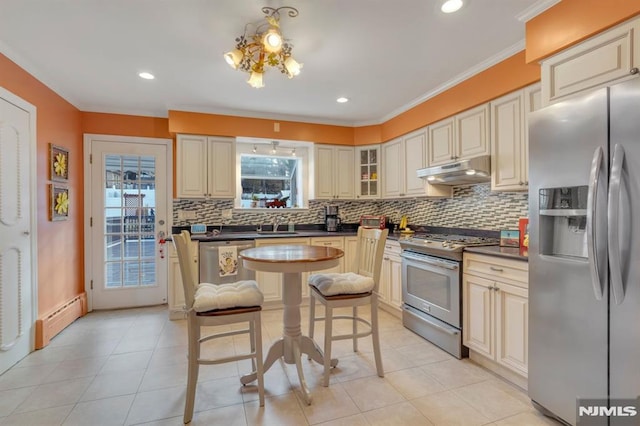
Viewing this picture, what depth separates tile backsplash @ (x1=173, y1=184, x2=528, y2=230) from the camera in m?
2.84

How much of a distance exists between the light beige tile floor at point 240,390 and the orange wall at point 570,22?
7.20 ft

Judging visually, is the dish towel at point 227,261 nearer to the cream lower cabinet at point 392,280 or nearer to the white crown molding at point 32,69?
the cream lower cabinet at point 392,280

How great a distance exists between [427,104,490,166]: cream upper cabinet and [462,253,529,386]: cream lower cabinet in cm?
104

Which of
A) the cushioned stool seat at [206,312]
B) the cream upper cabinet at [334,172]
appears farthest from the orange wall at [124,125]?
the cushioned stool seat at [206,312]

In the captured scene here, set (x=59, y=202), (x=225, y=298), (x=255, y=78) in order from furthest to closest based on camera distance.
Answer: (x=59, y=202), (x=255, y=78), (x=225, y=298)

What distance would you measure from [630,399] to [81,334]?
13.4 feet

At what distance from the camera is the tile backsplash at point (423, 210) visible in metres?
2.84

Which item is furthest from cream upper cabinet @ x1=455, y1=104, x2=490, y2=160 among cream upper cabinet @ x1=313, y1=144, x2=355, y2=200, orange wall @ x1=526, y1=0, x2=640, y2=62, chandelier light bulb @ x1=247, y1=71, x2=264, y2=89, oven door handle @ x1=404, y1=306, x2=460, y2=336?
chandelier light bulb @ x1=247, y1=71, x2=264, y2=89

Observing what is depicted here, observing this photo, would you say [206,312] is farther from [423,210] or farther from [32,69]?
[423,210]

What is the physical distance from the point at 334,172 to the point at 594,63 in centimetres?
294

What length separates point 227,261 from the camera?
3.44 m

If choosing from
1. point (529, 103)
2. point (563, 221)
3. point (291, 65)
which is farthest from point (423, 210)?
point (291, 65)

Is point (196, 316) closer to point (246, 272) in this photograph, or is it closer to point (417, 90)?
point (246, 272)

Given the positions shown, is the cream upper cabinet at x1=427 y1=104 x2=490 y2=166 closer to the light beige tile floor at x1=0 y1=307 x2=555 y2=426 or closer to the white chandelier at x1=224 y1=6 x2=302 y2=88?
the white chandelier at x1=224 y1=6 x2=302 y2=88
